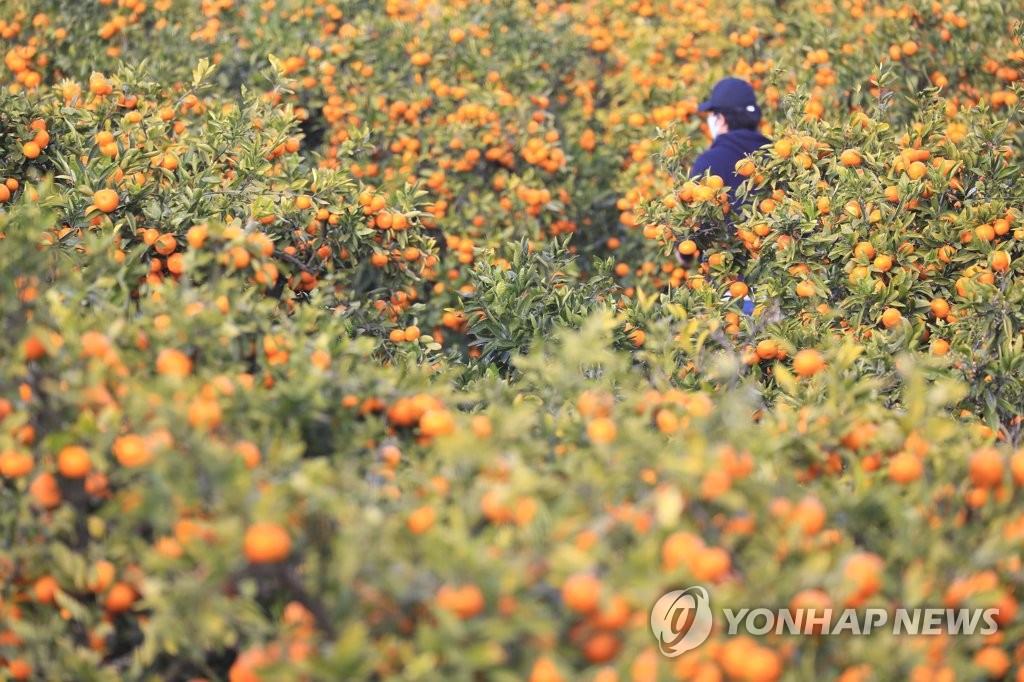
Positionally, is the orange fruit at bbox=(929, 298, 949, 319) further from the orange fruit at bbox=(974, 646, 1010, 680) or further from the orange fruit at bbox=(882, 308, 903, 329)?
the orange fruit at bbox=(974, 646, 1010, 680)

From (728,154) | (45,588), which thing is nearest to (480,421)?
(45,588)

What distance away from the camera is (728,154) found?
474 cm

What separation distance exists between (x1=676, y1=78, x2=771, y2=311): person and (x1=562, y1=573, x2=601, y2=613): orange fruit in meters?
→ 3.12

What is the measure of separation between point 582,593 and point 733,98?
3.85 m

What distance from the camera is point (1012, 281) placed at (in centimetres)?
337

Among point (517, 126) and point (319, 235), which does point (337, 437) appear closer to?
point (319, 235)

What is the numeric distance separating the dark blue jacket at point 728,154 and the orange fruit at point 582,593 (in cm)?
322

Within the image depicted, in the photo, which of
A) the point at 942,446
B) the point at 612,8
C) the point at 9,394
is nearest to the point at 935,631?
the point at 942,446

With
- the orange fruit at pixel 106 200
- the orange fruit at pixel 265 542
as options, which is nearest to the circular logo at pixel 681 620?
the orange fruit at pixel 265 542

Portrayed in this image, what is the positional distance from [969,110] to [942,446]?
10.4 feet

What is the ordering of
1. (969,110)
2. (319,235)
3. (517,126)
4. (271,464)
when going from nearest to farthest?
(271,464), (319,235), (969,110), (517,126)

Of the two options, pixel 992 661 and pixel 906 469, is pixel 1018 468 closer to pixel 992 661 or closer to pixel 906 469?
pixel 906 469

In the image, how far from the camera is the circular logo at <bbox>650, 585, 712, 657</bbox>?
187 centimetres

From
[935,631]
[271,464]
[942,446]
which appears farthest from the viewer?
[942,446]
